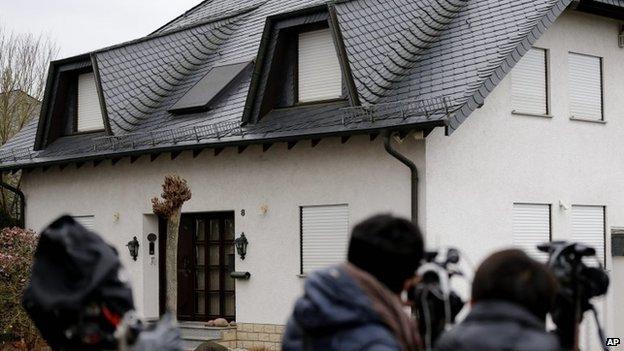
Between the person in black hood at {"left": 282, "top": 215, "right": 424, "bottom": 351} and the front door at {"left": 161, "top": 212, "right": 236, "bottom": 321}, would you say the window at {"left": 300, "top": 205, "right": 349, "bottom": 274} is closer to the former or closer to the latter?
the front door at {"left": 161, "top": 212, "right": 236, "bottom": 321}

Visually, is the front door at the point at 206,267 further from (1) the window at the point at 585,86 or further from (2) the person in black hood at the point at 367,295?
(2) the person in black hood at the point at 367,295

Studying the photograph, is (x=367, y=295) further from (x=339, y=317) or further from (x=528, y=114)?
(x=528, y=114)

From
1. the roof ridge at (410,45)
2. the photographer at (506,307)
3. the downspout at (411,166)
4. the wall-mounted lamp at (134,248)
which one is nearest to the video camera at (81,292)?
the photographer at (506,307)

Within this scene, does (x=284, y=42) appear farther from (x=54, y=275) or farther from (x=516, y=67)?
Answer: (x=54, y=275)

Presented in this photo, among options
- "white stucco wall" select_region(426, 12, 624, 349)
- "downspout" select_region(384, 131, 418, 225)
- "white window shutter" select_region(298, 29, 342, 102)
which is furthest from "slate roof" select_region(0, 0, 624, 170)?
"white stucco wall" select_region(426, 12, 624, 349)

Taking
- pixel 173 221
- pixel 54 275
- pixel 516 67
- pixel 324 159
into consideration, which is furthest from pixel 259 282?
pixel 54 275

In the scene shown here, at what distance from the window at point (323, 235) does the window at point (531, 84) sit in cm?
320

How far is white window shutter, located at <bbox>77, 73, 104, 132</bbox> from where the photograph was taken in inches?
888

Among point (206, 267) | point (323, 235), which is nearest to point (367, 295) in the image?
point (323, 235)

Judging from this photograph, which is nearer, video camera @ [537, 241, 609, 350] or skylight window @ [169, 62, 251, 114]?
video camera @ [537, 241, 609, 350]

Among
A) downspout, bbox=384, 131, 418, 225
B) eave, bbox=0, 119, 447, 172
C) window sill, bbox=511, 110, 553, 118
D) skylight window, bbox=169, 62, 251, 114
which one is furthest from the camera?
skylight window, bbox=169, 62, 251, 114

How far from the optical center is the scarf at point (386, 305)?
4445 mm

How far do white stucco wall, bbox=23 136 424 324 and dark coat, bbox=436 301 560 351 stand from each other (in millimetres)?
12101

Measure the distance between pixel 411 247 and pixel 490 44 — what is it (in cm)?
1236
